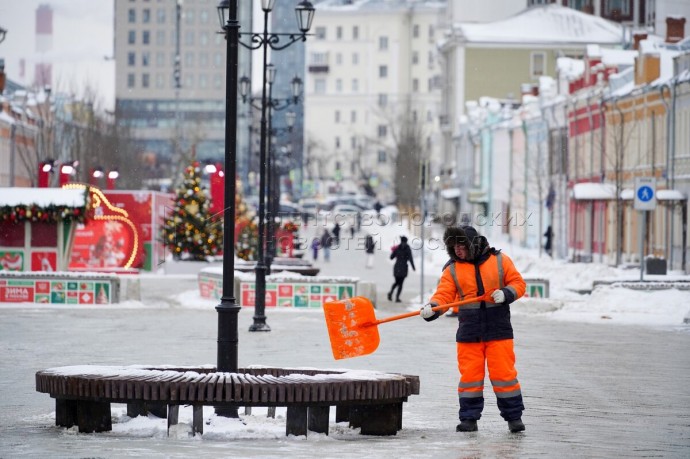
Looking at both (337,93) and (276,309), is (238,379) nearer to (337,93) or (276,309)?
(276,309)

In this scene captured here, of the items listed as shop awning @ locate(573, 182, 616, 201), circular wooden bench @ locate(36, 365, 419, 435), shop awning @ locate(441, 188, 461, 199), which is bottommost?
circular wooden bench @ locate(36, 365, 419, 435)

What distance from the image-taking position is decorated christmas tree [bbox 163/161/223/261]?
43.6 metres

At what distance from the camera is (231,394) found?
1081 cm

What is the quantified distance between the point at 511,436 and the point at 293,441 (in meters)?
1.64

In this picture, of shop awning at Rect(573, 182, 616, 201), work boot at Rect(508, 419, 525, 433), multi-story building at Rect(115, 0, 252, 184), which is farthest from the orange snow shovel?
multi-story building at Rect(115, 0, 252, 184)

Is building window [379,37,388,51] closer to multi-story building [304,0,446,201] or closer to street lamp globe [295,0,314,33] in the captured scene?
multi-story building [304,0,446,201]

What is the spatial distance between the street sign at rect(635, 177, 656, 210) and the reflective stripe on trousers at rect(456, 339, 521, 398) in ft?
63.0

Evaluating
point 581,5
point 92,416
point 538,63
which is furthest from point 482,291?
point 581,5

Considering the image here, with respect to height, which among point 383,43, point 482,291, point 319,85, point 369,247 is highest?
point 383,43

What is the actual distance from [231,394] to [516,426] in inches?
84.2

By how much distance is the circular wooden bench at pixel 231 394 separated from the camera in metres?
10.8

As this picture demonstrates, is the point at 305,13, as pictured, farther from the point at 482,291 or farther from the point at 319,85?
the point at 319,85

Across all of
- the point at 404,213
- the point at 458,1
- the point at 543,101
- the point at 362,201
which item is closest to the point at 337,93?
the point at 362,201

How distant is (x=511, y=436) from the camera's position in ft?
36.6
